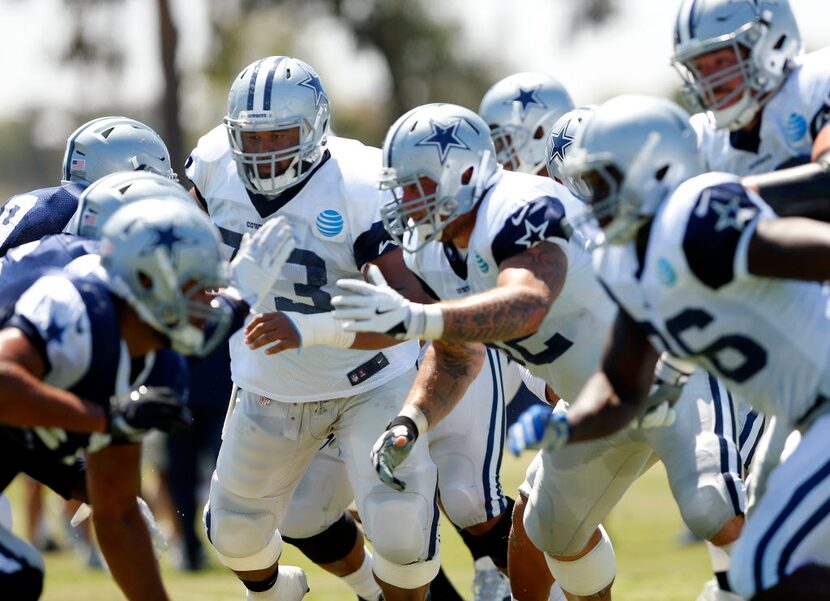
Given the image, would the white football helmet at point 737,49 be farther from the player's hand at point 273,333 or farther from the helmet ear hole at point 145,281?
the helmet ear hole at point 145,281

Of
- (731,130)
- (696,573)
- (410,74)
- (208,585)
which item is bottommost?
(410,74)

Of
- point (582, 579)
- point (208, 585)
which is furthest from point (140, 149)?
point (208, 585)

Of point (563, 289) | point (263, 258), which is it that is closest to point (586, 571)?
point (563, 289)

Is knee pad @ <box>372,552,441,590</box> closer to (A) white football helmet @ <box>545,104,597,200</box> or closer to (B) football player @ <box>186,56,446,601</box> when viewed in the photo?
(B) football player @ <box>186,56,446,601</box>

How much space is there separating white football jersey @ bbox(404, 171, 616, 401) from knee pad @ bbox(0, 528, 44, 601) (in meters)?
1.70

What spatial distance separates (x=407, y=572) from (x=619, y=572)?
3927 millimetres

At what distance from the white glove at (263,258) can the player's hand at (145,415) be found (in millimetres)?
987

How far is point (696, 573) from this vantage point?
8.42 meters

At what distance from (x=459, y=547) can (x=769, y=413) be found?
729 cm

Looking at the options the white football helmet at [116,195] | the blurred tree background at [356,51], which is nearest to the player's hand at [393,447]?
the white football helmet at [116,195]

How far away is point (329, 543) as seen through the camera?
6004mm

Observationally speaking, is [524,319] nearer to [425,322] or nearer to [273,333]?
[425,322]

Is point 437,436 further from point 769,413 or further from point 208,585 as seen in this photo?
point 208,585

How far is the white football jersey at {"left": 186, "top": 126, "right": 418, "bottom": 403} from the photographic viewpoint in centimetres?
546
